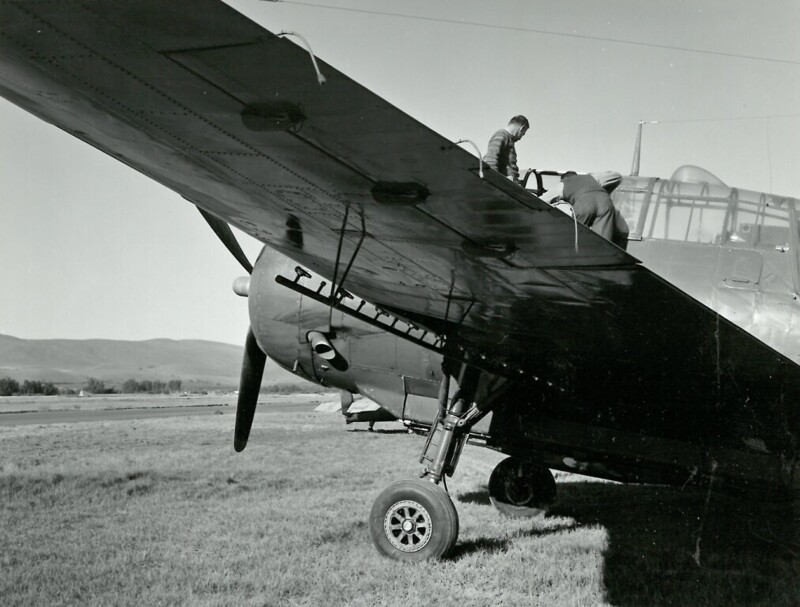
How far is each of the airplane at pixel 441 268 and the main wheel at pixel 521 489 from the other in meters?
0.02

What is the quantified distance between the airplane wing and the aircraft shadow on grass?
48.9 inches

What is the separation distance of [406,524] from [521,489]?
8.63ft

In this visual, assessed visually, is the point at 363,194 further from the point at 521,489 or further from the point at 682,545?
the point at 521,489

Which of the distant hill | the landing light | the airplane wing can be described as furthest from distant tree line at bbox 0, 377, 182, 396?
the airplane wing

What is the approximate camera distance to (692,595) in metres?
4.86

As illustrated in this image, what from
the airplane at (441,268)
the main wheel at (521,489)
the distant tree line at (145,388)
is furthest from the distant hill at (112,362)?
the airplane at (441,268)

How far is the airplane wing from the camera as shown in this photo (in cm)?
213

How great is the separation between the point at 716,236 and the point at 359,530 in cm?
412

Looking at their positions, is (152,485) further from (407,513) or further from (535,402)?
(535,402)

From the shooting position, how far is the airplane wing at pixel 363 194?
2.13m

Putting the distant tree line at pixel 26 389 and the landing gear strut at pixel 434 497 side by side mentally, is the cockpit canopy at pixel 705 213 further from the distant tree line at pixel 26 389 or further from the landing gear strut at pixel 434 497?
the distant tree line at pixel 26 389

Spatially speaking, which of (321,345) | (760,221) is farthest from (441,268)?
(321,345)

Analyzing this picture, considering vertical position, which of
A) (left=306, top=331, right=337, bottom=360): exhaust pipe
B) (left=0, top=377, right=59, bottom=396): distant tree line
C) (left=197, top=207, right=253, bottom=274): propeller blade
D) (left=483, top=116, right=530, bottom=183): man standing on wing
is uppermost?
(left=483, top=116, right=530, bottom=183): man standing on wing

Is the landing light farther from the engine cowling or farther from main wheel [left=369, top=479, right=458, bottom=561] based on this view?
main wheel [left=369, top=479, right=458, bottom=561]
